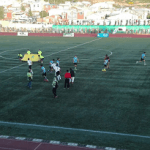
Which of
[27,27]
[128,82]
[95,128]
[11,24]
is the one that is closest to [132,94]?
[128,82]

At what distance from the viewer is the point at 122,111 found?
57.1 ft

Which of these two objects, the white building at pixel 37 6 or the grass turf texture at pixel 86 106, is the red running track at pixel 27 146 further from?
the white building at pixel 37 6

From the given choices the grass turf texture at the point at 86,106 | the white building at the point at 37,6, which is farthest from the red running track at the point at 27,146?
the white building at the point at 37,6

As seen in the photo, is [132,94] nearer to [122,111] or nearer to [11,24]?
[122,111]

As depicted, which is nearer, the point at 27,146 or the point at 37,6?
the point at 27,146

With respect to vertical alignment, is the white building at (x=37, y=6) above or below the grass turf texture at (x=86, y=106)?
above

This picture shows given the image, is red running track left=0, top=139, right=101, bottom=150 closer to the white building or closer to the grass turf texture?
the grass turf texture

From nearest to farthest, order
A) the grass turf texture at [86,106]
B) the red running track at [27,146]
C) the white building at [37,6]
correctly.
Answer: the red running track at [27,146]
the grass turf texture at [86,106]
the white building at [37,6]

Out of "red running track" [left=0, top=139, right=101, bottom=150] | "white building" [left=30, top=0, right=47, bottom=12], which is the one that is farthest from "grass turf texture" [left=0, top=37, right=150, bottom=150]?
"white building" [left=30, top=0, right=47, bottom=12]

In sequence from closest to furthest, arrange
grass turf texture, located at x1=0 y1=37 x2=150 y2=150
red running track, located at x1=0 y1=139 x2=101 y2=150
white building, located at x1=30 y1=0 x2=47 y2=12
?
red running track, located at x1=0 y1=139 x2=101 y2=150, grass turf texture, located at x1=0 y1=37 x2=150 y2=150, white building, located at x1=30 y1=0 x2=47 y2=12

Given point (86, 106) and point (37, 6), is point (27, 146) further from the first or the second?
point (37, 6)

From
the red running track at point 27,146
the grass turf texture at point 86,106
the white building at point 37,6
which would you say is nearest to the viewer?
the red running track at point 27,146

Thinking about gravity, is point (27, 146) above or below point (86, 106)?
below

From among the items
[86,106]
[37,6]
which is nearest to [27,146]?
[86,106]
